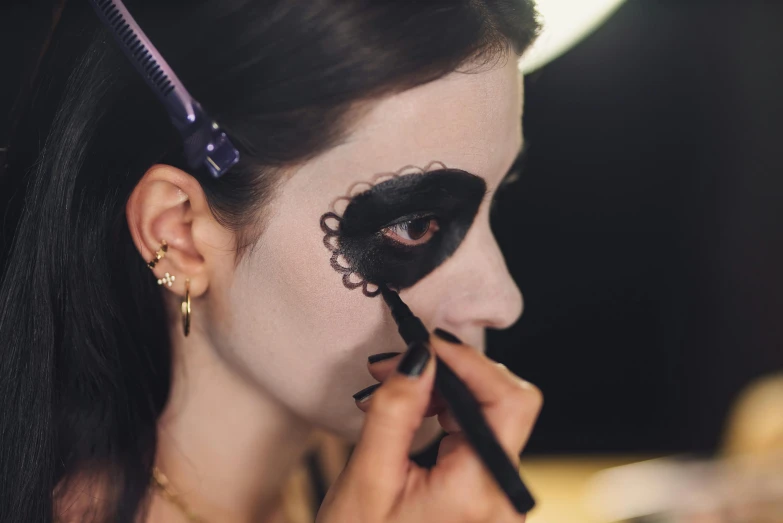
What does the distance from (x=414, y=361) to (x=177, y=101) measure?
30 cm

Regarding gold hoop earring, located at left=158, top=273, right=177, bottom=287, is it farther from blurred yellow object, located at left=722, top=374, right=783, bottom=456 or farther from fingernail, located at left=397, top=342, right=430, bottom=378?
blurred yellow object, located at left=722, top=374, right=783, bottom=456

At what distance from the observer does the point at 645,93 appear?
135 centimetres

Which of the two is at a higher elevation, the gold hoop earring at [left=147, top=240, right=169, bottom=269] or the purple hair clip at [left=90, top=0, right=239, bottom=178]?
the purple hair clip at [left=90, top=0, right=239, bottom=178]

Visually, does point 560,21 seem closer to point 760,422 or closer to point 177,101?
point 177,101

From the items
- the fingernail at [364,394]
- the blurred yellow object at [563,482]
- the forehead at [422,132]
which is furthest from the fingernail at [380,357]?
the blurred yellow object at [563,482]

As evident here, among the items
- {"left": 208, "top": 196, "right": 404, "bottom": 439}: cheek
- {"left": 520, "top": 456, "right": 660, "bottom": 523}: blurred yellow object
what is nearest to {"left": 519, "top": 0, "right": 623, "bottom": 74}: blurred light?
{"left": 208, "top": 196, "right": 404, "bottom": 439}: cheek

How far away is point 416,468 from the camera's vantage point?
1.83 feet

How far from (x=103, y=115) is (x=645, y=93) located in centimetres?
106

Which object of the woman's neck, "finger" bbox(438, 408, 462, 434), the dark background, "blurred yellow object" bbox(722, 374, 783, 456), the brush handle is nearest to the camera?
the brush handle

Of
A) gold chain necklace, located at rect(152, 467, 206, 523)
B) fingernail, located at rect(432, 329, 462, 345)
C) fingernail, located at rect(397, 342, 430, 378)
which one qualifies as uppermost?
fingernail, located at rect(397, 342, 430, 378)

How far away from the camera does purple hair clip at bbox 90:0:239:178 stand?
59 centimetres

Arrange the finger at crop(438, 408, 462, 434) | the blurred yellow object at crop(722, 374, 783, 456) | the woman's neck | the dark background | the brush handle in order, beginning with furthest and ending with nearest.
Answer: the dark background → the blurred yellow object at crop(722, 374, 783, 456) → the woman's neck → the finger at crop(438, 408, 462, 434) → the brush handle

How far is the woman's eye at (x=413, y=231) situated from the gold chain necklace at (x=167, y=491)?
1.24 ft

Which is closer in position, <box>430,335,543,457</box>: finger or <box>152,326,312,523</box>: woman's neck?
<box>430,335,543,457</box>: finger
